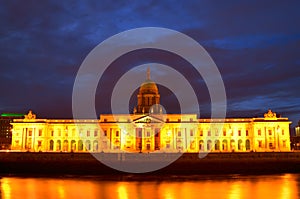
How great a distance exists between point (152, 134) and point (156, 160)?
36.9 m

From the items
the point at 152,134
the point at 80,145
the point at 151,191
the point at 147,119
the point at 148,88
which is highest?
the point at 148,88

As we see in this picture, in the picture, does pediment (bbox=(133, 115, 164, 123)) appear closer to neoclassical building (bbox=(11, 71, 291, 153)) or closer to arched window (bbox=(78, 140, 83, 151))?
neoclassical building (bbox=(11, 71, 291, 153))

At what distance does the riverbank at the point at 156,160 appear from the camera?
50375mm

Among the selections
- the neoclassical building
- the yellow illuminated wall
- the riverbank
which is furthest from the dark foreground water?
the yellow illuminated wall

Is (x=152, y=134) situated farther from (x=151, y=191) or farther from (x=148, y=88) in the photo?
(x=151, y=191)

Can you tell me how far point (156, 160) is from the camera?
52469mm

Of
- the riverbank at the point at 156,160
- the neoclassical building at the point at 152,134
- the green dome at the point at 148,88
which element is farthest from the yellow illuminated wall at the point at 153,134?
the riverbank at the point at 156,160

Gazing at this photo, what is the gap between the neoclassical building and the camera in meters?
89.4

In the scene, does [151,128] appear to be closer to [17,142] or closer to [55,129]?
[55,129]

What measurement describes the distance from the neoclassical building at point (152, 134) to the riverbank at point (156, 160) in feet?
114

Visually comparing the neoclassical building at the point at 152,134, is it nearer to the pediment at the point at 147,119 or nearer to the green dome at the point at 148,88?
the pediment at the point at 147,119

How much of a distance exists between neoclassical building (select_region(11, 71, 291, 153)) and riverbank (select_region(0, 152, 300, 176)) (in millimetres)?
34683

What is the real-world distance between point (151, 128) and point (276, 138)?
1213 inches

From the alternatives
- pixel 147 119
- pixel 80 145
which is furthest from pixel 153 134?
pixel 80 145
